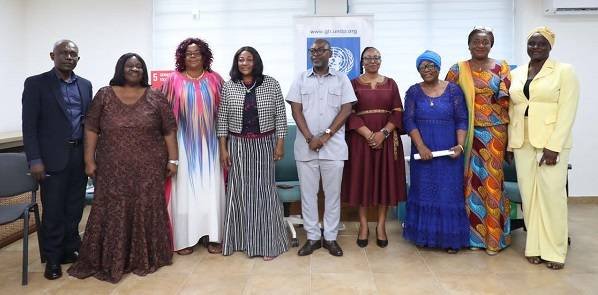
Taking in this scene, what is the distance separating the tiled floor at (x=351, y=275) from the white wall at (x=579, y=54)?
1667 millimetres

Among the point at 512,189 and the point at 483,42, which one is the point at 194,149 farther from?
the point at 512,189

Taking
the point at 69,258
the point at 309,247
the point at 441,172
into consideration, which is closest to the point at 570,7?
the point at 441,172

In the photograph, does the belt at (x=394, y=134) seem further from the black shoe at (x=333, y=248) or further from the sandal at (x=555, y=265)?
the sandal at (x=555, y=265)

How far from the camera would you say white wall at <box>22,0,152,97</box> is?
4.54m

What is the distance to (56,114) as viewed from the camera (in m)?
2.64

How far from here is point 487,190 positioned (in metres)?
2.97

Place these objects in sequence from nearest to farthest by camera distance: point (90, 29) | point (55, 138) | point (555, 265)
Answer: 1. point (55, 138)
2. point (555, 265)
3. point (90, 29)

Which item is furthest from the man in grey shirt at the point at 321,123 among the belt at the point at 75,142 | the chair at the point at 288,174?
the belt at the point at 75,142


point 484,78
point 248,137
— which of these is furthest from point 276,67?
point 484,78

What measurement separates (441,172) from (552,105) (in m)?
0.83

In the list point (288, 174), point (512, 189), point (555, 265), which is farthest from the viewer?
point (288, 174)

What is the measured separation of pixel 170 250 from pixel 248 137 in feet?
3.14

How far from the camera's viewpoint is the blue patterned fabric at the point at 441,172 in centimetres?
297

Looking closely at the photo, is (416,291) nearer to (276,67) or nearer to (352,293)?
(352,293)
